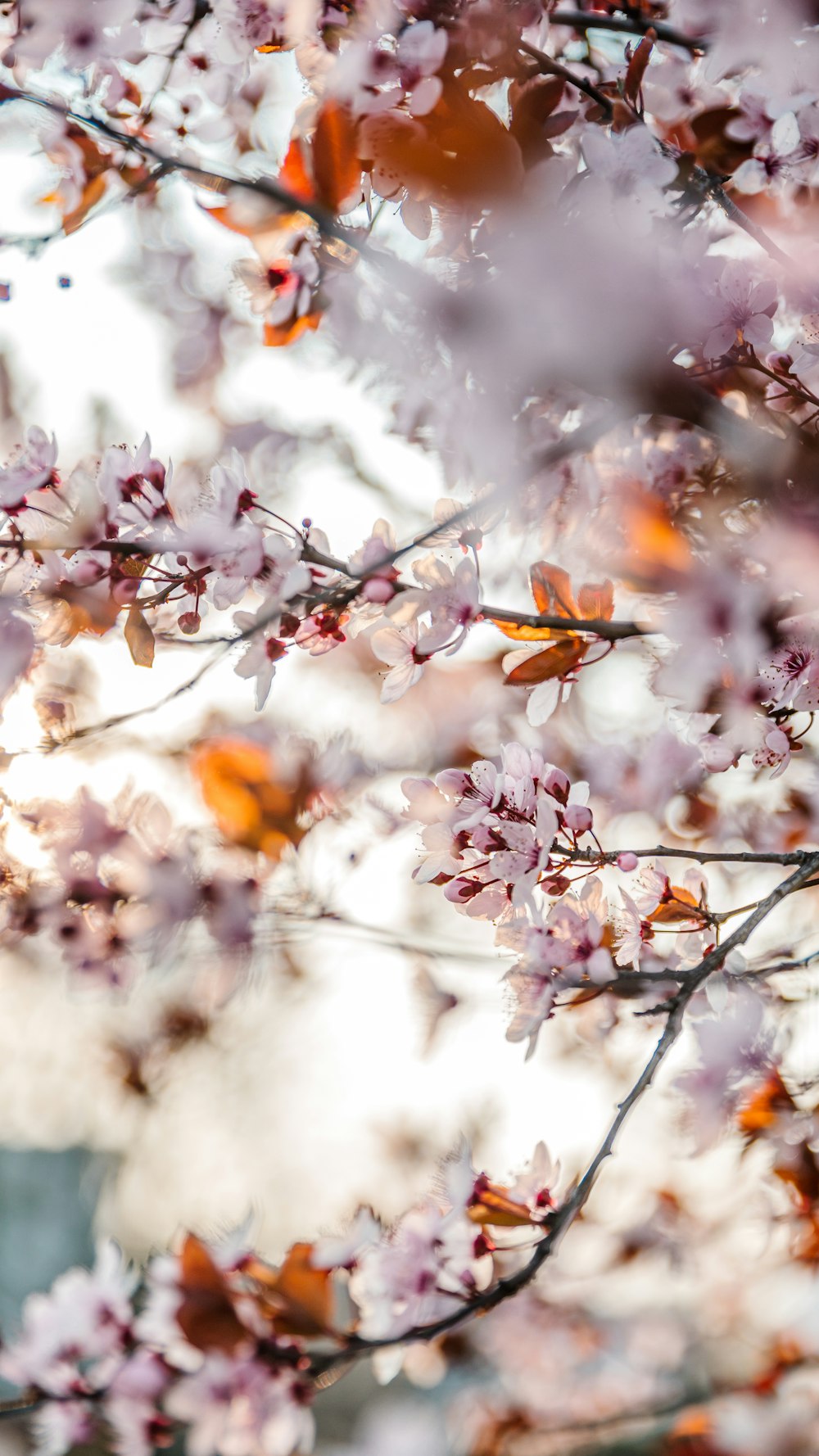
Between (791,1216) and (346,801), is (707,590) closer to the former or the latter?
(791,1216)

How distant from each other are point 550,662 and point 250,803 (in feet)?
2.22

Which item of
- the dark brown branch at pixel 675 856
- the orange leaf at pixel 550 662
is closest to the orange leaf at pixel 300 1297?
the dark brown branch at pixel 675 856

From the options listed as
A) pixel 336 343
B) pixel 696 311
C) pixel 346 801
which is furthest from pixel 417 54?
pixel 346 801

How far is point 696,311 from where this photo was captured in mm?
912

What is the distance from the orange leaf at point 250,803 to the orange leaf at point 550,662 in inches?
25.1

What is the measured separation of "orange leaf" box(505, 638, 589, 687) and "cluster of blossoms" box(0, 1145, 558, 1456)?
0.52 m

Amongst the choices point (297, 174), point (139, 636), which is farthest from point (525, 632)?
point (297, 174)

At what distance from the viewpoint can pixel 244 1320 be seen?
87cm

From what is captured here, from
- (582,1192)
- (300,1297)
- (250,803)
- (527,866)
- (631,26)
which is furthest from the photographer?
(250,803)

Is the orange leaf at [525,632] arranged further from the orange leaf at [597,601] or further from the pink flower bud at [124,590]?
the pink flower bud at [124,590]

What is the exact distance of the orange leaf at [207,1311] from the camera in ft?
2.78

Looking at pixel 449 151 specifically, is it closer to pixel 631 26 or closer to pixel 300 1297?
pixel 631 26

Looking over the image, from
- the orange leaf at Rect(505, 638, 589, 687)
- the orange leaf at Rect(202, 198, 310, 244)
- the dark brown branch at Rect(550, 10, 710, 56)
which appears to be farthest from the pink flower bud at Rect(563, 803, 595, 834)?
the dark brown branch at Rect(550, 10, 710, 56)

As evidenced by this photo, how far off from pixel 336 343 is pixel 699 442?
0.64 meters
